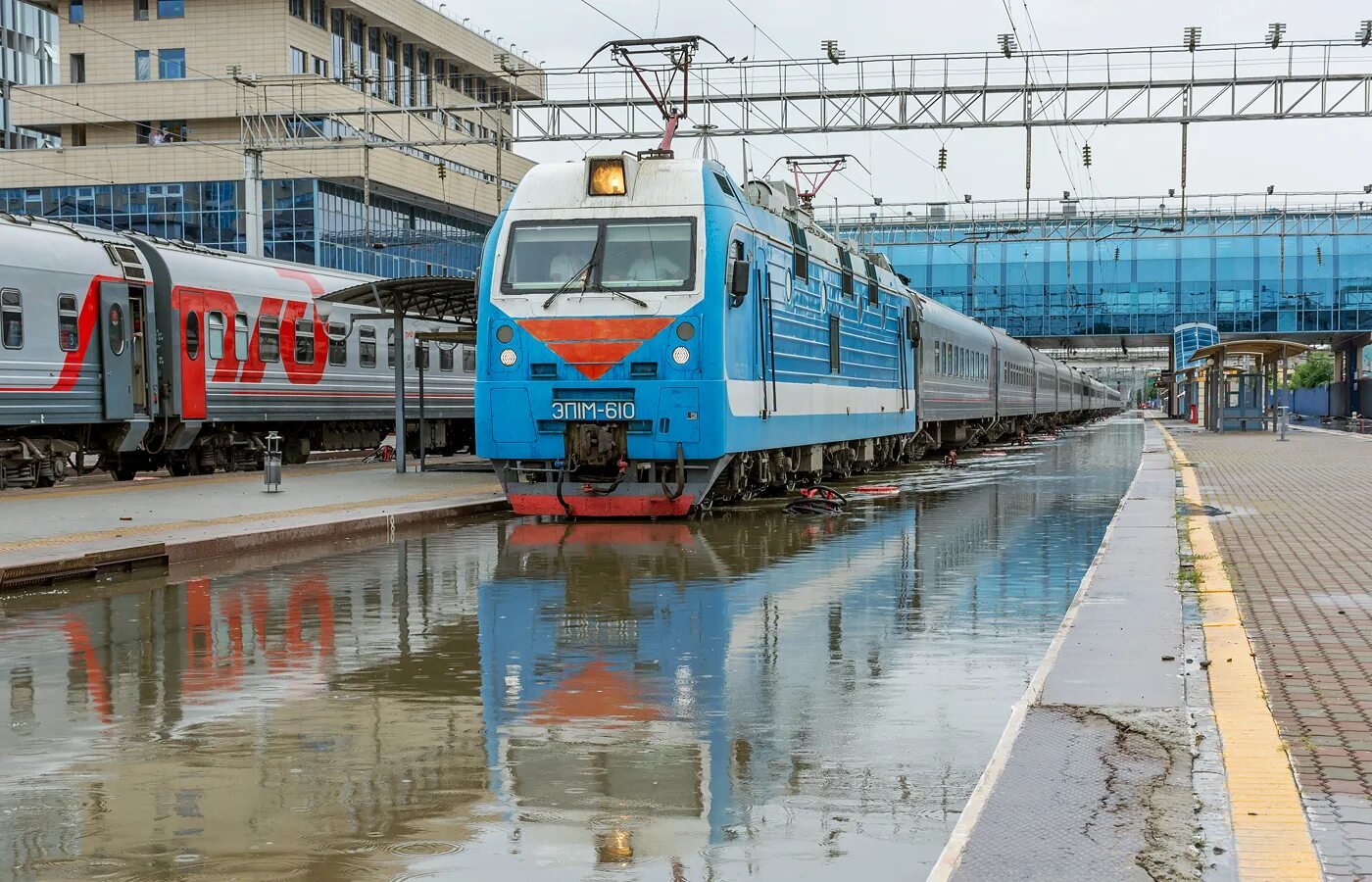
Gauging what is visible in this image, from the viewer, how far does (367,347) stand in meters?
33.5

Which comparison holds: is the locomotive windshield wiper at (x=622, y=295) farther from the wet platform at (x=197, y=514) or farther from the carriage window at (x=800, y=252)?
the carriage window at (x=800, y=252)

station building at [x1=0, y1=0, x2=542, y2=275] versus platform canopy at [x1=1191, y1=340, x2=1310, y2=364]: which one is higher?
station building at [x1=0, y1=0, x2=542, y2=275]

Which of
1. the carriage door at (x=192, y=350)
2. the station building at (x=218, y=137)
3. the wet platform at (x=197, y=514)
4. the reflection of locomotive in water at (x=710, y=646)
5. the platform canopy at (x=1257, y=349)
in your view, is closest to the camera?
the reflection of locomotive in water at (x=710, y=646)

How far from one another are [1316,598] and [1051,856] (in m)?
6.78

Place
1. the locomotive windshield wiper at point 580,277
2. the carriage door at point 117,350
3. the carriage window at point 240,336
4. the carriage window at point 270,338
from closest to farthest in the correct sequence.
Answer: the locomotive windshield wiper at point 580,277, the carriage door at point 117,350, the carriage window at point 240,336, the carriage window at point 270,338

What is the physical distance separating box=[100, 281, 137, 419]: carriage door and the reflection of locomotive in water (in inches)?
372

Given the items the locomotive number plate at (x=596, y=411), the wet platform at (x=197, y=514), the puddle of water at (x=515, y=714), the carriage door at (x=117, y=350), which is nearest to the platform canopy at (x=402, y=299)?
the wet platform at (x=197, y=514)

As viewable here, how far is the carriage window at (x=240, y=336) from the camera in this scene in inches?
1113

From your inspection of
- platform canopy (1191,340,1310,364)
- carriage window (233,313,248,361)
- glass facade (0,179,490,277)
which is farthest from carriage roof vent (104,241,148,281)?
glass facade (0,179,490,277)

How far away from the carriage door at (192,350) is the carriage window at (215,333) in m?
0.14

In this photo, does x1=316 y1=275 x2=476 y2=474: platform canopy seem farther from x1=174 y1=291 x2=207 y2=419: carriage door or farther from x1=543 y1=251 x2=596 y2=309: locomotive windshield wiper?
x1=543 y1=251 x2=596 y2=309: locomotive windshield wiper

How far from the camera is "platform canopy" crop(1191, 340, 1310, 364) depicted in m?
49.0

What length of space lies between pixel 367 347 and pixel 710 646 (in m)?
25.0

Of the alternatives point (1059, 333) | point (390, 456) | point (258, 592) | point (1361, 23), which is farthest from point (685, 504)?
point (1059, 333)
